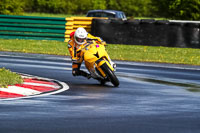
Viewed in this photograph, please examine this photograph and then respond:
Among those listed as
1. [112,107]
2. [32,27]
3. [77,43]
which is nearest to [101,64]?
[77,43]

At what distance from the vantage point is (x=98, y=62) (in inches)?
561

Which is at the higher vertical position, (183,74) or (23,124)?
(23,124)

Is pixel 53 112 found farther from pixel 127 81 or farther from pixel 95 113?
pixel 127 81

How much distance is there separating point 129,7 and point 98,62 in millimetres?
140275

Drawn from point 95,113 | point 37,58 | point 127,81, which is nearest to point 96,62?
point 127,81

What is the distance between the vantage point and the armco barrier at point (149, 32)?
Result: 87.1 feet

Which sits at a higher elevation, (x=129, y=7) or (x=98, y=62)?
(x=98, y=62)

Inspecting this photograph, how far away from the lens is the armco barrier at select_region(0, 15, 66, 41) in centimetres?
2941

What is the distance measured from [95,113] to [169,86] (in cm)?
498

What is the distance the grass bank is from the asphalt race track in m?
5.97

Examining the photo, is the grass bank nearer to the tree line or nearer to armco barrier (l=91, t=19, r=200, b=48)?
armco barrier (l=91, t=19, r=200, b=48)

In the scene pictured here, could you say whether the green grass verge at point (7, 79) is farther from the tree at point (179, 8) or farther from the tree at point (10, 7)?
the tree at point (179, 8)

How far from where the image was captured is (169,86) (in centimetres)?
1458

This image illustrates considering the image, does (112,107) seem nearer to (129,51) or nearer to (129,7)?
(129,51)
